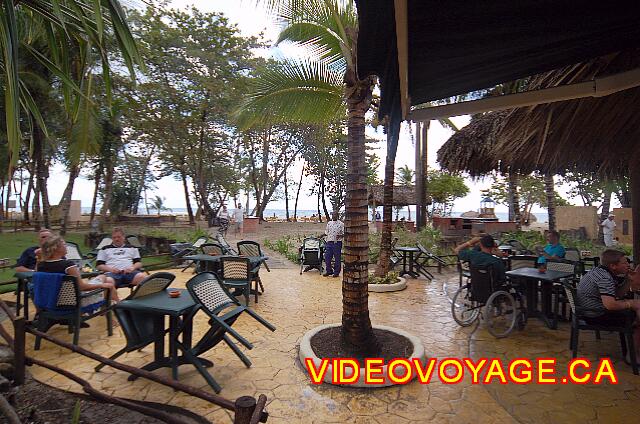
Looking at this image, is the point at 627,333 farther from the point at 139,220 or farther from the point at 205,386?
the point at 139,220

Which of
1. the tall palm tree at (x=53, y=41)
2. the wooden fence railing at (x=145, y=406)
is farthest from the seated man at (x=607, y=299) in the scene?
the tall palm tree at (x=53, y=41)

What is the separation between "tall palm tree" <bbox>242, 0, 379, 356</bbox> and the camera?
3648 millimetres

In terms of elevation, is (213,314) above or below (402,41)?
below

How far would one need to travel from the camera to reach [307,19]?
418cm

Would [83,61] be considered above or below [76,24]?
below

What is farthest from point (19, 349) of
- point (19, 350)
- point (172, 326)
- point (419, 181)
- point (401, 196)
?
point (401, 196)

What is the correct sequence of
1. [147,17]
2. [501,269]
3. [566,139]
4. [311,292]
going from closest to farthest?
1. [566,139]
2. [501,269]
3. [311,292]
4. [147,17]

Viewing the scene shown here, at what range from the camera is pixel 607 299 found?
11.4 feet

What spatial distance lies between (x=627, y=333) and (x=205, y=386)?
13.5ft

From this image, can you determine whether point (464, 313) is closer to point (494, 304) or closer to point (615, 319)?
point (494, 304)

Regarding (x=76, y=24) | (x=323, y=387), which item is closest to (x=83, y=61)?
(x=76, y=24)

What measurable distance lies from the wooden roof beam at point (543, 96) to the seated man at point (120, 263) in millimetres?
4340

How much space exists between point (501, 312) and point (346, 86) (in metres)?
3.52

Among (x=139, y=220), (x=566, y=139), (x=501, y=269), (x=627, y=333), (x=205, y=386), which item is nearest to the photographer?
(x=205, y=386)
